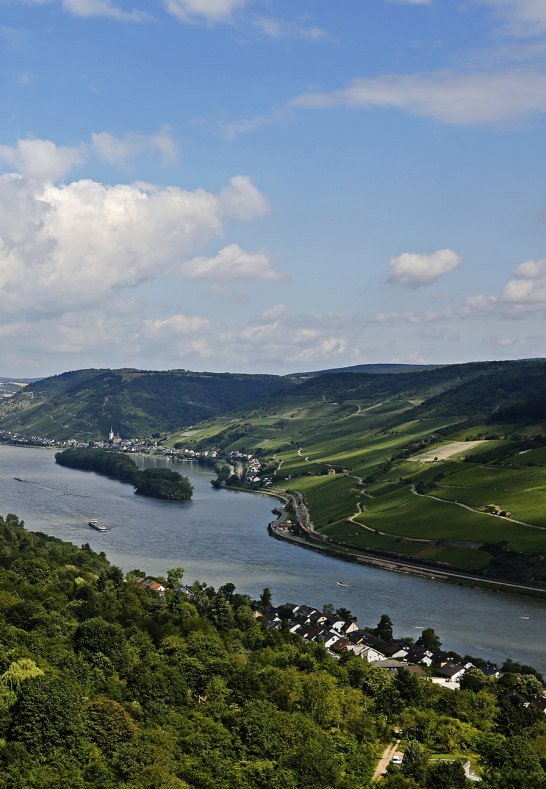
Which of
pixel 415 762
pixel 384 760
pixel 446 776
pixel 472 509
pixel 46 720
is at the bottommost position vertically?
pixel 384 760

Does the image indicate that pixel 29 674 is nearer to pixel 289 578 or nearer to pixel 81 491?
pixel 289 578

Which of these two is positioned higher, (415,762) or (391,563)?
(415,762)

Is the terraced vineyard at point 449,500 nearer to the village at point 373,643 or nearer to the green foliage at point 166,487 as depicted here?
the green foliage at point 166,487

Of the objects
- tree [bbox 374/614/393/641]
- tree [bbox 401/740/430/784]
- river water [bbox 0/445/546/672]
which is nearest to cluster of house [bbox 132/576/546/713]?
tree [bbox 374/614/393/641]

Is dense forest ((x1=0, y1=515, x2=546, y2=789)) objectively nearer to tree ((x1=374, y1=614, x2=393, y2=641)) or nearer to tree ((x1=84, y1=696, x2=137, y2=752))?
tree ((x1=84, y1=696, x2=137, y2=752))

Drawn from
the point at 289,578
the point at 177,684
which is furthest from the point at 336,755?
the point at 289,578

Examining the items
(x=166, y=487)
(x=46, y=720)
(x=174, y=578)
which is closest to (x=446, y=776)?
(x=46, y=720)

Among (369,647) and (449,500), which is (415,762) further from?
(449,500)
